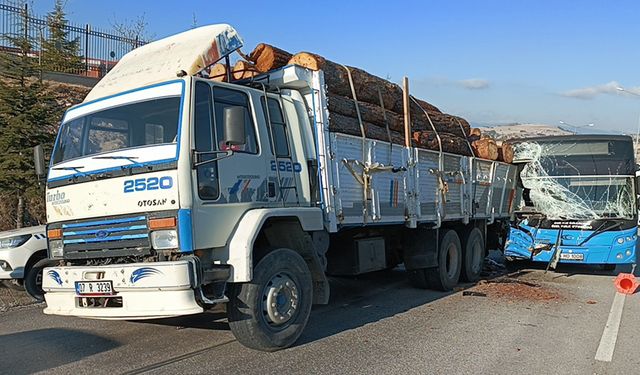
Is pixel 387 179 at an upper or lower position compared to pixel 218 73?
lower

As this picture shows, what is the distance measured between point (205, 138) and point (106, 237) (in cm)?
133

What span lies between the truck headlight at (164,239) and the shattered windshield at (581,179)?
8857mm

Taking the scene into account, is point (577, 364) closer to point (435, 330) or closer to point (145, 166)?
point (435, 330)

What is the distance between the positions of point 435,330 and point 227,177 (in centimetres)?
317

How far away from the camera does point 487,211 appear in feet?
38.2

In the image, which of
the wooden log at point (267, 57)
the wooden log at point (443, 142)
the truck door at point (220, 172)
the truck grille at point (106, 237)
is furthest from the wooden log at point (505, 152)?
the truck grille at point (106, 237)

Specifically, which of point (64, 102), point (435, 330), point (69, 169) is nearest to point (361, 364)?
point (435, 330)

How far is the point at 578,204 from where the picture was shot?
11.8 m

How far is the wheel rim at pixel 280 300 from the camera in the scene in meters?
5.85

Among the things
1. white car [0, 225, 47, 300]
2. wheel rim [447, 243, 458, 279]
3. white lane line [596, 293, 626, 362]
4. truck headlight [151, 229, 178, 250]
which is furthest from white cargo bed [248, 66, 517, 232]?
white car [0, 225, 47, 300]

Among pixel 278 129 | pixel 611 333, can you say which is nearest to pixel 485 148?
pixel 611 333

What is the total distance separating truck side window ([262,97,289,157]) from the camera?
6.45 m

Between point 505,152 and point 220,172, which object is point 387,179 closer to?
point 220,172

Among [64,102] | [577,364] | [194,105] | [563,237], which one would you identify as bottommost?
[577,364]
